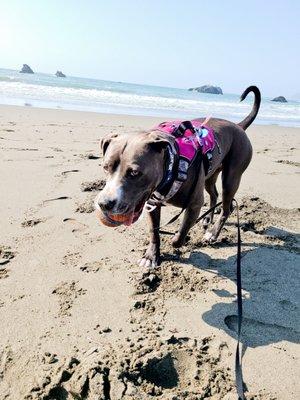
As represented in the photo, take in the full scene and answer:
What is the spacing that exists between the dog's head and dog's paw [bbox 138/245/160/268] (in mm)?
707

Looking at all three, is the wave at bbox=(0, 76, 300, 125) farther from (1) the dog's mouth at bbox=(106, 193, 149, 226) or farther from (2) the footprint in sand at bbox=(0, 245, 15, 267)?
(1) the dog's mouth at bbox=(106, 193, 149, 226)

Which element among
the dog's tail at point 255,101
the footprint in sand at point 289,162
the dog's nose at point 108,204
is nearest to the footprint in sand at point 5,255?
the dog's nose at point 108,204

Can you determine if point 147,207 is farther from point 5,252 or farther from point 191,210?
point 5,252

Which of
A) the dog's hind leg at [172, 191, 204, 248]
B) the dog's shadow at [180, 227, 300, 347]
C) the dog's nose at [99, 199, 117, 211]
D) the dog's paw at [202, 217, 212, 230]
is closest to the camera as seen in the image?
the dog's nose at [99, 199, 117, 211]

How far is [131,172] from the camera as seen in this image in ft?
9.27

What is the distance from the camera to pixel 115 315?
288cm

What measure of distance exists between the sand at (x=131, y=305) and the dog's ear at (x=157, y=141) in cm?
102

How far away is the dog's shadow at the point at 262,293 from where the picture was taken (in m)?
2.81

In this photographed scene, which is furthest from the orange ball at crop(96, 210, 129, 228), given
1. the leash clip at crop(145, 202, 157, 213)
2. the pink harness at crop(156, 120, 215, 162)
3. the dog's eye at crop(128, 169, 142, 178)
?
the pink harness at crop(156, 120, 215, 162)

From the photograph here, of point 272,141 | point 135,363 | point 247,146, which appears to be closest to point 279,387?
point 135,363

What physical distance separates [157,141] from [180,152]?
44 cm

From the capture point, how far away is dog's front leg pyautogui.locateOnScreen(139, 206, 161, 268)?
3.53 metres

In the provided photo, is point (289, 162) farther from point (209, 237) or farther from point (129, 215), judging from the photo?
point (129, 215)

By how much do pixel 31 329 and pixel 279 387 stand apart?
1508 millimetres
